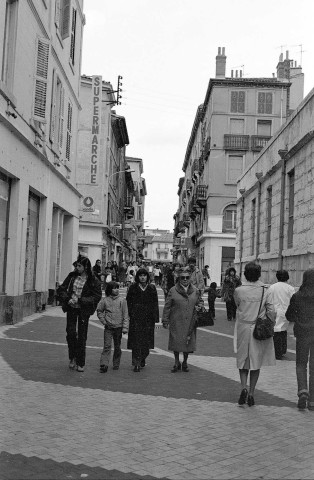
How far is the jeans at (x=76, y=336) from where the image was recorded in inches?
343

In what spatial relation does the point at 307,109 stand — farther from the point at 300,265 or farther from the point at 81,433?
the point at 81,433

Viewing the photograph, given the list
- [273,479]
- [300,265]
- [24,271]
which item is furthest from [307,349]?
[24,271]

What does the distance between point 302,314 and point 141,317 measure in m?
2.90

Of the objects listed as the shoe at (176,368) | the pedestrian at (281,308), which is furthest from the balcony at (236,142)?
the shoe at (176,368)

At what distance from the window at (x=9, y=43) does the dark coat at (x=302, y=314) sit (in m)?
8.66

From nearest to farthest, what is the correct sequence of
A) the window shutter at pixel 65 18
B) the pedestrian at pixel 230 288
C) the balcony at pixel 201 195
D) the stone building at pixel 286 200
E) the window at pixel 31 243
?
the stone building at pixel 286 200 → the window at pixel 31 243 → the pedestrian at pixel 230 288 → the window shutter at pixel 65 18 → the balcony at pixel 201 195

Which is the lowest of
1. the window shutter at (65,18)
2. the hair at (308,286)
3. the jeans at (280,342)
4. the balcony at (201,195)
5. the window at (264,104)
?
the jeans at (280,342)

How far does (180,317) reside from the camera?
9234mm

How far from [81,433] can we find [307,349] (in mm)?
2870

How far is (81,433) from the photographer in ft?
18.1

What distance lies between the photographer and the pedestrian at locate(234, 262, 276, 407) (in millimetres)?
6918

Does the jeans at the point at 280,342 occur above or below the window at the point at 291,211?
below

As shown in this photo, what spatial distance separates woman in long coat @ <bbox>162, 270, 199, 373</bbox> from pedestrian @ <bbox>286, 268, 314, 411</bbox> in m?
2.22

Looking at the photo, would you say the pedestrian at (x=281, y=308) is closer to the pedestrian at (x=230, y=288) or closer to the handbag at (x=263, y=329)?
the handbag at (x=263, y=329)
